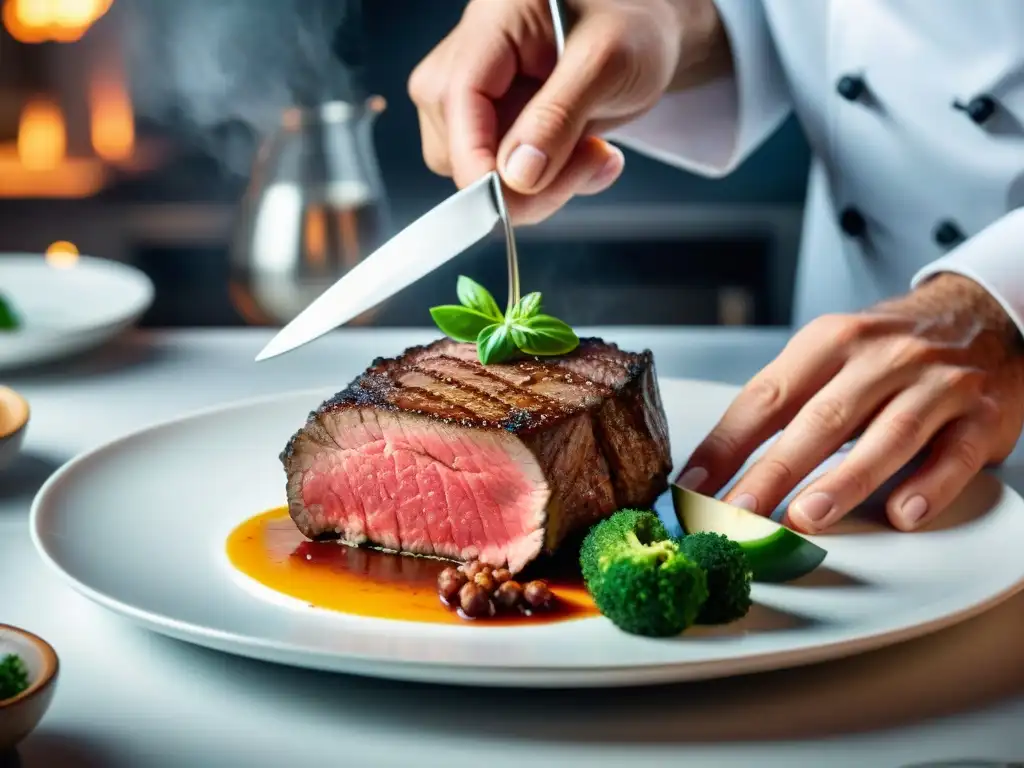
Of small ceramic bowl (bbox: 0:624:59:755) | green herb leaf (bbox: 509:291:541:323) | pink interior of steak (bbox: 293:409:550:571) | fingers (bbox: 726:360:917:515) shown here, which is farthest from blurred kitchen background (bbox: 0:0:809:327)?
small ceramic bowl (bbox: 0:624:59:755)

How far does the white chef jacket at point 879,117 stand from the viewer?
8.27ft

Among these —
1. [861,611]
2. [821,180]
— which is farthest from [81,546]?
[821,180]

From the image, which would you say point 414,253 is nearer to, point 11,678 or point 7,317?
point 11,678

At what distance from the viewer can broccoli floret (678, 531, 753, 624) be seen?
4.58 ft

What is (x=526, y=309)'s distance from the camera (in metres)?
1.91

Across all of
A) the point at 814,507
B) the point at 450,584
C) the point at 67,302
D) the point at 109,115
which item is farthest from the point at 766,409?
the point at 109,115

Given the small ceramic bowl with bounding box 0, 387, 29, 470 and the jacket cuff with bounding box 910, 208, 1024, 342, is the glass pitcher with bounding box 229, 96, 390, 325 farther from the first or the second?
the jacket cuff with bounding box 910, 208, 1024, 342

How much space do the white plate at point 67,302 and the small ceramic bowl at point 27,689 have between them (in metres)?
1.43

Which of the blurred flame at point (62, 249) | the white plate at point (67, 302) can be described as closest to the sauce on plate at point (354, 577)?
the white plate at point (67, 302)

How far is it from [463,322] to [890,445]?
0.62m

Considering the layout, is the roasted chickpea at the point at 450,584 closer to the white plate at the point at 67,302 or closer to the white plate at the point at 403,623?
the white plate at the point at 403,623

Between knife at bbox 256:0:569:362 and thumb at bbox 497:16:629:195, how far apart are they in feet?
0.57

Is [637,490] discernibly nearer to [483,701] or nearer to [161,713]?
[483,701]

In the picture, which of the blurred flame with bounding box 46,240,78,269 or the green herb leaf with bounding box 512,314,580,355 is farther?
the blurred flame with bounding box 46,240,78,269
